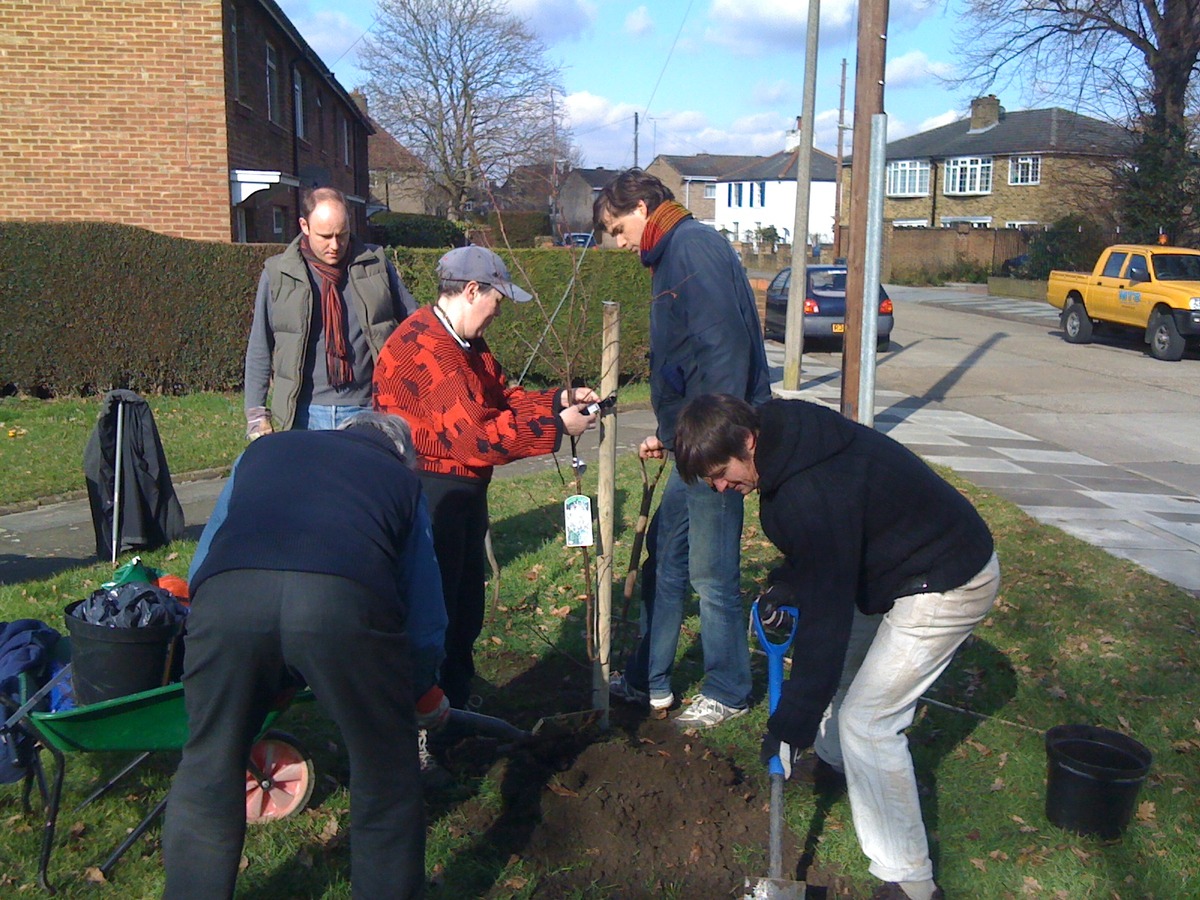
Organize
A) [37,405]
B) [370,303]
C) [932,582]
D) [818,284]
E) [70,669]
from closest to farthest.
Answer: [932,582]
[70,669]
[370,303]
[37,405]
[818,284]

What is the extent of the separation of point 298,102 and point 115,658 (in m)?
20.6

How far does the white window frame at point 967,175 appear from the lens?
53688 millimetres

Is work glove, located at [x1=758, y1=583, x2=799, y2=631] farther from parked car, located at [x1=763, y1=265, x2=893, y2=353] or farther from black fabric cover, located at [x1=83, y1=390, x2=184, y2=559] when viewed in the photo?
parked car, located at [x1=763, y1=265, x2=893, y2=353]

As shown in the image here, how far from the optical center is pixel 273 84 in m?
19.4

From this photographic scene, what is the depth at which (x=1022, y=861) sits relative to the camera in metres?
3.67

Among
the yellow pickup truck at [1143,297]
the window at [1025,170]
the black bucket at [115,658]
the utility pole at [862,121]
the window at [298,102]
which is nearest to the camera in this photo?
the black bucket at [115,658]

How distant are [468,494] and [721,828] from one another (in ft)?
4.74

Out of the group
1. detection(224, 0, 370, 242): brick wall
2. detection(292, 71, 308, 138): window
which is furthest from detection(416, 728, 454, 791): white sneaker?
detection(292, 71, 308, 138): window

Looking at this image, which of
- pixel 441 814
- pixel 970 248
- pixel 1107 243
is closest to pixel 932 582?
pixel 441 814

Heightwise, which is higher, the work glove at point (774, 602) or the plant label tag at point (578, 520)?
the plant label tag at point (578, 520)

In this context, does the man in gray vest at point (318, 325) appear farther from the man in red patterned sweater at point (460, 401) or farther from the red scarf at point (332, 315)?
the man in red patterned sweater at point (460, 401)

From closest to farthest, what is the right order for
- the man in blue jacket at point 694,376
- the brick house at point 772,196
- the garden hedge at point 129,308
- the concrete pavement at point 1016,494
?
the man in blue jacket at point 694,376 → the concrete pavement at point 1016,494 → the garden hedge at point 129,308 → the brick house at point 772,196

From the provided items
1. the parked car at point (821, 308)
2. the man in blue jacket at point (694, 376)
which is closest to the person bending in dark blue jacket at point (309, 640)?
the man in blue jacket at point (694, 376)

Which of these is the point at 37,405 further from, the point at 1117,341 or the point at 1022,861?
the point at 1117,341
